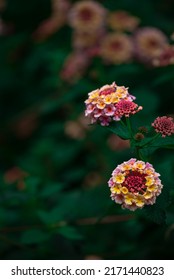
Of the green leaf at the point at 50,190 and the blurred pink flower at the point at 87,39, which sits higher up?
the blurred pink flower at the point at 87,39

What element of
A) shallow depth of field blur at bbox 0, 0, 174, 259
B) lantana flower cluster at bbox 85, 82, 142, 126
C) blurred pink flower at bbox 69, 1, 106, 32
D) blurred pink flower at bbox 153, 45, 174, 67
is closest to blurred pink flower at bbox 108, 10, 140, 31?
shallow depth of field blur at bbox 0, 0, 174, 259

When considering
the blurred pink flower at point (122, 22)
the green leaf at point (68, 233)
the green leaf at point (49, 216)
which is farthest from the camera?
the blurred pink flower at point (122, 22)

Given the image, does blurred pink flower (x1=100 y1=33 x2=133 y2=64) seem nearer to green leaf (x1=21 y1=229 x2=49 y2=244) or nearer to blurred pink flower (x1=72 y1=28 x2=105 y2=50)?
blurred pink flower (x1=72 y1=28 x2=105 y2=50)

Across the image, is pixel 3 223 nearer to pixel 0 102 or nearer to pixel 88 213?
pixel 88 213

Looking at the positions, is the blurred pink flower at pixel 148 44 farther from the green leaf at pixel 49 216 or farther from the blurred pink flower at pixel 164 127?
the blurred pink flower at pixel 164 127

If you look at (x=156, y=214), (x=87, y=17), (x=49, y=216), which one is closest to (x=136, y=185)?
(x=156, y=214)

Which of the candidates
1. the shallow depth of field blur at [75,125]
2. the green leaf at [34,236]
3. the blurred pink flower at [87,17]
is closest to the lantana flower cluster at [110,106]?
the shallow depth of field blur at [75,125]
